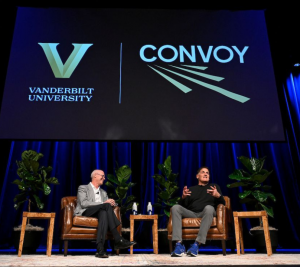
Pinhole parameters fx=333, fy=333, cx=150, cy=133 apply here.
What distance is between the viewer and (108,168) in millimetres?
4902

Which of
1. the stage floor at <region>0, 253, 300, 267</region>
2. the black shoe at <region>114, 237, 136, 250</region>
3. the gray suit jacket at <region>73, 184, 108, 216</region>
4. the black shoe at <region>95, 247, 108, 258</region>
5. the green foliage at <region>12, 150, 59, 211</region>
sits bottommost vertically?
the stage floor at <region>0, 253, 300, 267</region>

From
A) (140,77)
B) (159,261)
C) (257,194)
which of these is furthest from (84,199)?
Answer: (257,194)

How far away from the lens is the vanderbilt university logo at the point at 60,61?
4.26 metres

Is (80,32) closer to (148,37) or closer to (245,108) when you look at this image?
(148,37)

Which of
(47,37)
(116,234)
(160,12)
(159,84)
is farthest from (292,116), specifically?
(47,37)

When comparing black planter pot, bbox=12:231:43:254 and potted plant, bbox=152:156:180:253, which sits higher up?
potted plant, bbox=152:156:180:253

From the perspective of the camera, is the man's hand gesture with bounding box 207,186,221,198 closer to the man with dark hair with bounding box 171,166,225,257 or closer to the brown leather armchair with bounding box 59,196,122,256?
the man with dark hair with bounding box 171,166,225,257

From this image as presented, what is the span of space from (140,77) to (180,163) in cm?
145

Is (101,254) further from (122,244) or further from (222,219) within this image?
(222,219)

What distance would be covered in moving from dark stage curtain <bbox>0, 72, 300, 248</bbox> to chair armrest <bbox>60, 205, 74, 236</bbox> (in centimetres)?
113

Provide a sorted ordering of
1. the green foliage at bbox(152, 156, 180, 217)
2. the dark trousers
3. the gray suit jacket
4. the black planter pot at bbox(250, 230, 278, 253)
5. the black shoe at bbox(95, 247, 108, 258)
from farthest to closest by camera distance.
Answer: the green foliage at bbox(152, 156, 180, 217) < the black planter pot at bbox(250, 230, 278, 253) < the gray suit jacket < the dark trousers < the black shoe at bbox(95, 247, 108, 258)

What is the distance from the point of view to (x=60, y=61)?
432 centimetres

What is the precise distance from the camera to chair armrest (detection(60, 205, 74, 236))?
3492mm

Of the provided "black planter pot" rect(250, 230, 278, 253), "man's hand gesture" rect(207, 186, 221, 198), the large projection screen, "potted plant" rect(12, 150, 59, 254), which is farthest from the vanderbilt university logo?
"black planter pot" rect(250, 230, 278, 253)
